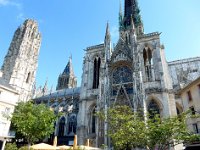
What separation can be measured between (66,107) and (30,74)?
19256mm

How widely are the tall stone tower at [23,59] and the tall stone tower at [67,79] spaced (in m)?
10.4

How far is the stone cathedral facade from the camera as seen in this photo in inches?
983

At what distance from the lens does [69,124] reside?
32.8 metres

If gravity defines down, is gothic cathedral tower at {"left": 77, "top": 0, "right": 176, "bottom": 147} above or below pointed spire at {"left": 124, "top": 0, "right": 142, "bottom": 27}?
below

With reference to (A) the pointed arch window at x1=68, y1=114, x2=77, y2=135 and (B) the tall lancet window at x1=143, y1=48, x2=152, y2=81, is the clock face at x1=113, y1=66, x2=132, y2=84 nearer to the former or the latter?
(B) the tall lancet window at x1=143, y1=48, x2=152, y2=81

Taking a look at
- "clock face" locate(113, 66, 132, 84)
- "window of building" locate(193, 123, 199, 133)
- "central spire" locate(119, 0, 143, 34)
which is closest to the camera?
"window of building" locate(193, 123, 199, 133)

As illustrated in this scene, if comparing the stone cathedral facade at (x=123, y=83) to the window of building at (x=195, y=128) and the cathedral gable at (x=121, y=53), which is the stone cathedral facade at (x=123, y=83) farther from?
the window of building at (x=195, y=128)

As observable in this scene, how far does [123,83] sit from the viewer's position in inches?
1088

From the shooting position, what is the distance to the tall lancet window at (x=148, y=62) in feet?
91.2

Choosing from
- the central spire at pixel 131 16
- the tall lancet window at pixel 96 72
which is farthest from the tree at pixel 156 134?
the central spire at pixel 131 16

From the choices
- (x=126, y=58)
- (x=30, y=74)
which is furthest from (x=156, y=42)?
(x=30, y=74)

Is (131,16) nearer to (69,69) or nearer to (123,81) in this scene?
(123,81)

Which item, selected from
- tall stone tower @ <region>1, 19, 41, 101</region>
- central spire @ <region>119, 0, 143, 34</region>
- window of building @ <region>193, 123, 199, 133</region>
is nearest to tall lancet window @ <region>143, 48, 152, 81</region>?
central spire @ <region>119, 0, 143, 34</region>

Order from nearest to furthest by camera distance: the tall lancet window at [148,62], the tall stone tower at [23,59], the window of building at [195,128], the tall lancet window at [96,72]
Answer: the window of building at [195,128] < the tall lancet window at [148,62] < the tall lancet window at [96,72] < the tall stone tower at [23,59]
